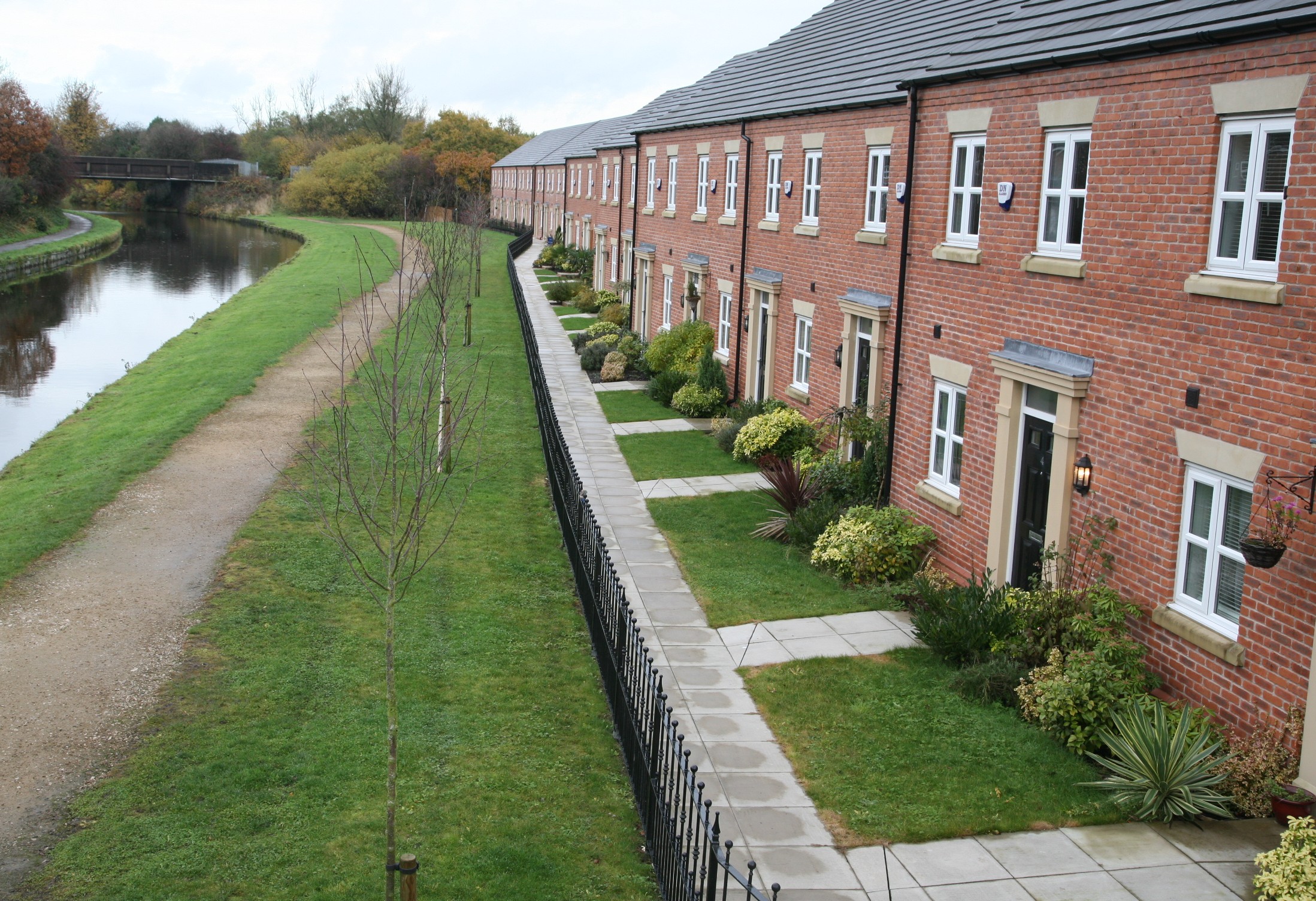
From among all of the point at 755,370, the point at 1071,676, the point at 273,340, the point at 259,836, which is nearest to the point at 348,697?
the point at 259,836

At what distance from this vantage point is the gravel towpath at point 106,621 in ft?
26.5

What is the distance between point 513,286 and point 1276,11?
1319 inches

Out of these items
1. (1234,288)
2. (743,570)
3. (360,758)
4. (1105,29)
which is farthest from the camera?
(743,570)

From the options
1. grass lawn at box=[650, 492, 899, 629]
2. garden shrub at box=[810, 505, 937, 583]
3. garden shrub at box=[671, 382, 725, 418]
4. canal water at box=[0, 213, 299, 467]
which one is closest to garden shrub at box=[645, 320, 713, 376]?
garden shrub at box=[671, 382, 725, 418]

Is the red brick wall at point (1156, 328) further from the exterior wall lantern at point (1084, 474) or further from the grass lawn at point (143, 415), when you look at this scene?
the grass lawn at point (143, 415)

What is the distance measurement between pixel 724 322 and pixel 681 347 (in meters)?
1.76

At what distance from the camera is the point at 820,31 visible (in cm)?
2112

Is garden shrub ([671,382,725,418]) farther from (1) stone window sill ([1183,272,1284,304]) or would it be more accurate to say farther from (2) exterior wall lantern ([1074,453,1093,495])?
(1) stone window sill ([1183,272,1284,304])

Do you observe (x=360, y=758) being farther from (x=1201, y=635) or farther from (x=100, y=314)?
(x=100, y=314)

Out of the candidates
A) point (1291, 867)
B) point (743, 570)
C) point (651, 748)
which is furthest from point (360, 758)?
point (1291, 867)

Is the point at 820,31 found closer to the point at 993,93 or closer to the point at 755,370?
the point at 755,370

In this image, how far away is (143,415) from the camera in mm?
22297

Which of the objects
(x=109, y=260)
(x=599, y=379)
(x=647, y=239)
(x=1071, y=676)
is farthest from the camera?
(x=109, y=260)

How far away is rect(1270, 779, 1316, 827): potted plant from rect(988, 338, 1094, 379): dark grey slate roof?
3.71 meters
